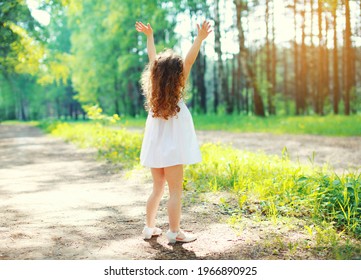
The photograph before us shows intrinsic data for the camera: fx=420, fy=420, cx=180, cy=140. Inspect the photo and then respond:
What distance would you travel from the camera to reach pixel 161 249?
152 inches

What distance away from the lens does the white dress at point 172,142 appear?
382cm

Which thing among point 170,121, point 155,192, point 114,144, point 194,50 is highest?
point 194,50

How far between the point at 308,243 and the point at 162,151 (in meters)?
1.60

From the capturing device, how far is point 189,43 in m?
31.8

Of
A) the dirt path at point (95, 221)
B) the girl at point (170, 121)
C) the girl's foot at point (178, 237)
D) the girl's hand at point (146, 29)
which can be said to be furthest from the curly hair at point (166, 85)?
the dirt path at point (95, 221)

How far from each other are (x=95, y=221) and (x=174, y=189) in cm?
137

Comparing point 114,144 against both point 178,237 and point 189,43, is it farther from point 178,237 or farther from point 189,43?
point 189,43

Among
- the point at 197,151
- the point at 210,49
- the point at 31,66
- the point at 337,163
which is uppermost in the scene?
the point at 210,49

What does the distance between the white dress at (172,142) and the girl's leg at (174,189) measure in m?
0.11

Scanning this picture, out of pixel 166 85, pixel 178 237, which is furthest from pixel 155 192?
pixel 166 85

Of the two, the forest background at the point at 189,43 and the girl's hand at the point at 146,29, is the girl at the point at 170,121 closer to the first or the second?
the girl's hand at the point at 146,29

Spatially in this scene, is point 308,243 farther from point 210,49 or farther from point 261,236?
point 210,49
